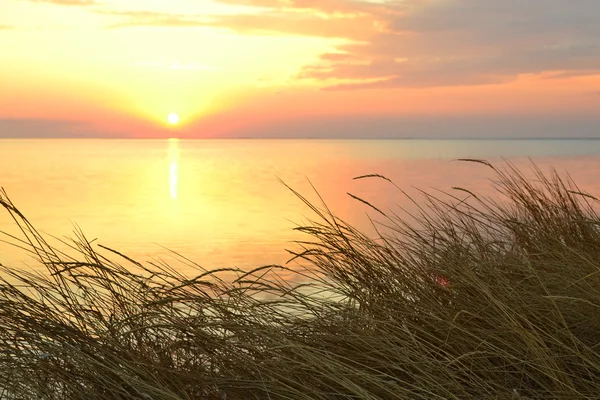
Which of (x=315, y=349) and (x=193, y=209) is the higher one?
(x=315, y=349)

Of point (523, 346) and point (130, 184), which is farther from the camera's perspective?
point (130, 184)

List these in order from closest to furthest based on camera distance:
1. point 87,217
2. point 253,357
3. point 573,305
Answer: point 253,357 → point 573,305 → point 87,217

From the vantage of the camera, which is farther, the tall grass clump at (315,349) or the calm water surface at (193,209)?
the calm water surface at (193,209)

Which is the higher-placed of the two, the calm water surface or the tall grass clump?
the tall grass clump

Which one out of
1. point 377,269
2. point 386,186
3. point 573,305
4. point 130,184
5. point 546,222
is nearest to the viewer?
point 573,305

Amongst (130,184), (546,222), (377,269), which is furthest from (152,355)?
(130,184)

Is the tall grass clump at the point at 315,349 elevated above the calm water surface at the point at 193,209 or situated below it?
above

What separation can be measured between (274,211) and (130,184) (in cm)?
1517

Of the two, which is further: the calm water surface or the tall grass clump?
the calm water surface

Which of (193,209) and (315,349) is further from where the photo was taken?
(193,209)

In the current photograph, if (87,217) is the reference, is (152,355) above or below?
above

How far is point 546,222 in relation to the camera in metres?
4.85

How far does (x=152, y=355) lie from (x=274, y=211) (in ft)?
57.8

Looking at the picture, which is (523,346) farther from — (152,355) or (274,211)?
(274,211)
